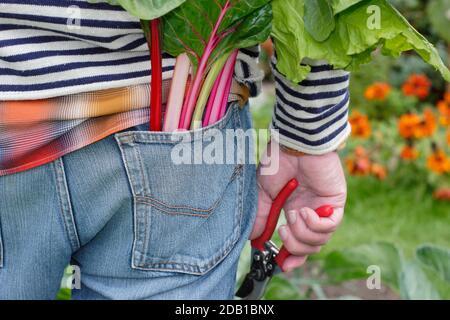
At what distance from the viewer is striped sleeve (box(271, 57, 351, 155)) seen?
1020mm

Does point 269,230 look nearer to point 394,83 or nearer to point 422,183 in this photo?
A: point 422,183

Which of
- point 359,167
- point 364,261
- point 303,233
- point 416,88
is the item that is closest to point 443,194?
point 359,167

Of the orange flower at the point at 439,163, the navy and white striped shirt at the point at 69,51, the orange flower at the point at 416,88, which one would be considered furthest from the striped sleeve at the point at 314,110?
the orange flower at the point at 416,88

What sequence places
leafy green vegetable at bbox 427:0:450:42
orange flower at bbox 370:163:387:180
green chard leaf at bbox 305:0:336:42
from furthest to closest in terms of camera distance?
1. leafy green vegetable at bbox 427:0:450:42
2. orange flower at bbox 370:163:387:180
3. green chard leaf at bbox 305:0:336:42

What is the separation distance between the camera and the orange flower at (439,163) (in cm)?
277

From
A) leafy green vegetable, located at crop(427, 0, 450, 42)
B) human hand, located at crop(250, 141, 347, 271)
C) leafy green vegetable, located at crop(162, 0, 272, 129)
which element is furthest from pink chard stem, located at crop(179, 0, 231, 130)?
leafy green vegetable, located at crop(427, 0, 450, 42)

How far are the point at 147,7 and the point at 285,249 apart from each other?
1.75 feet

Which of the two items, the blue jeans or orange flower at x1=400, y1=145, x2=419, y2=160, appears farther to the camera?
orange flower at x1=400, y1=145, x2=419, y2=160

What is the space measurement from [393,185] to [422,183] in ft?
0.40

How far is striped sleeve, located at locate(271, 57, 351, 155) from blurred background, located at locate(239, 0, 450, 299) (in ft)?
2.34

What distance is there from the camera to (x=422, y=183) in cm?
286

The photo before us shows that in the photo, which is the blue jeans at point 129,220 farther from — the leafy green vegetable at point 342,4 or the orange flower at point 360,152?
the orange flower at point 360,152

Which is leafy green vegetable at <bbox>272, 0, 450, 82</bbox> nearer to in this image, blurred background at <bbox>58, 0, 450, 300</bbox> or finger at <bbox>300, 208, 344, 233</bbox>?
finger at <bbox>300, 208, 344, 233</bbox>
